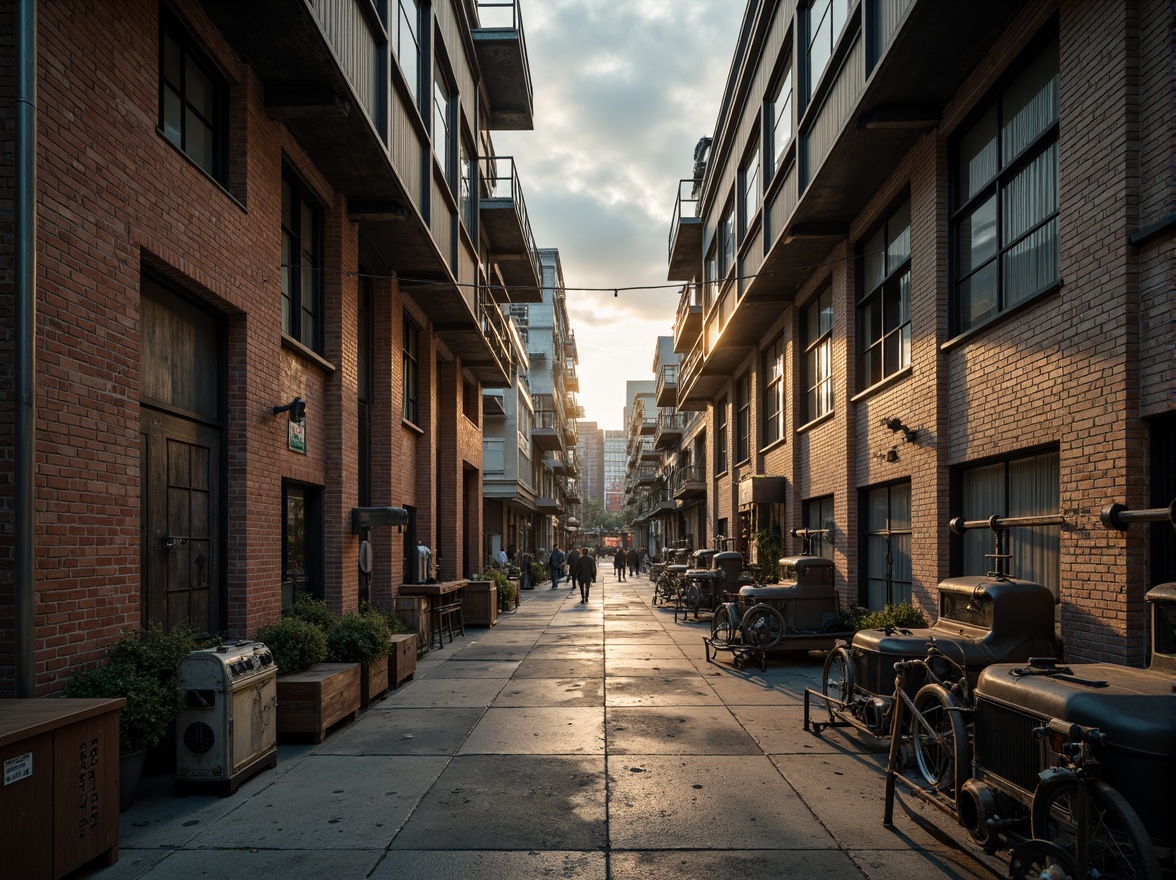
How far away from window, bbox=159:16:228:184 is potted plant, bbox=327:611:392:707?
16.5 feet

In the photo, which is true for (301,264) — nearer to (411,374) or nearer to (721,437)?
(411,374)

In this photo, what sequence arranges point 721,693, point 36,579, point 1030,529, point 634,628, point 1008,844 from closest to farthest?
point 1008,844 → point 36,579 → point 1030,529 → point 721,693 → point 634,628

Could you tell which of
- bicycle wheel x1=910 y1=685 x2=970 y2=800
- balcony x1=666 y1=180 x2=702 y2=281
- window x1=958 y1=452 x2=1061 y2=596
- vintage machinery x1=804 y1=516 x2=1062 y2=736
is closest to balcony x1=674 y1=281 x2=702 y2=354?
balcony x1=666 y1=180 x2=702 y2=281

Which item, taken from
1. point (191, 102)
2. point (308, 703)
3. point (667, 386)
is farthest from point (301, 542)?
point (667, 386)

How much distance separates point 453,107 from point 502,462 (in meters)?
20.4

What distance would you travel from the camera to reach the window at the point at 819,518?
16.4 metres

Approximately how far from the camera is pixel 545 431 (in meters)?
45.1

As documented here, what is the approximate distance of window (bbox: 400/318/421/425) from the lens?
680 inches

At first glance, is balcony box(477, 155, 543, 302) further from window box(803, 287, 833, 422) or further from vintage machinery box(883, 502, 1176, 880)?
vintage machinery box(883, 502, 1176, 880)

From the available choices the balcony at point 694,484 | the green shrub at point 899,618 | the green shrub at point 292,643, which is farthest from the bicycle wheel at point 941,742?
the balcony at point 694,484

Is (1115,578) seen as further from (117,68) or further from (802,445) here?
(802,445)

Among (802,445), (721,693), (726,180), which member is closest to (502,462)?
(726,180)

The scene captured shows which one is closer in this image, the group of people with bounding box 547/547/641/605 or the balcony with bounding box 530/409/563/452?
the group of people with bounding box 547/547/641/605

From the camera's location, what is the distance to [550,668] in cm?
1285
